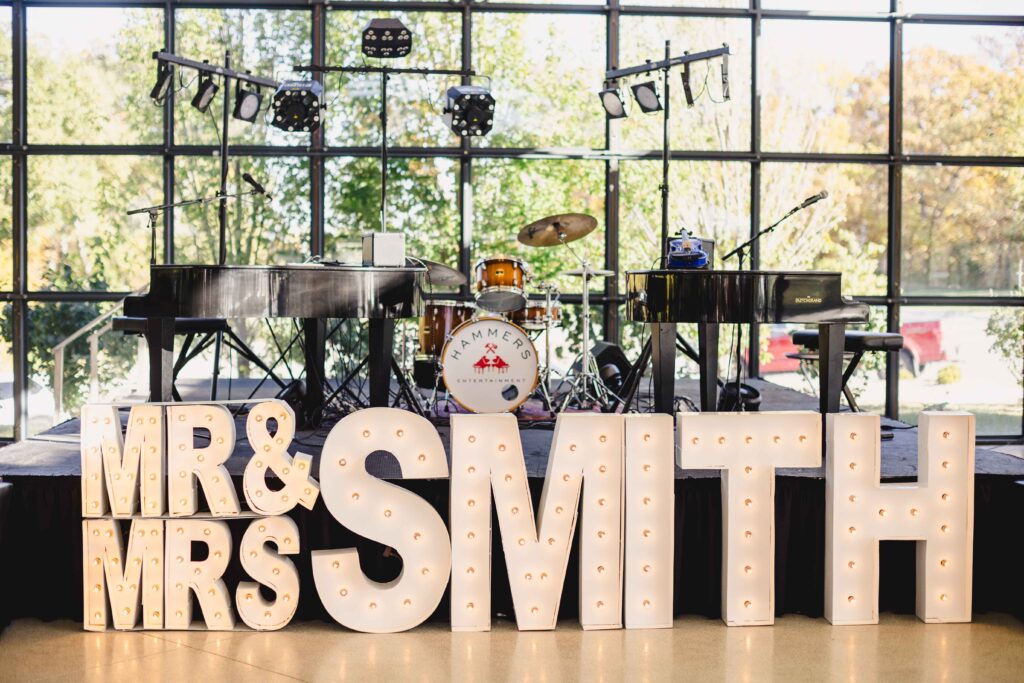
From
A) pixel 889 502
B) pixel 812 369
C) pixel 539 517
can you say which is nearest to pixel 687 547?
pixel 539 517

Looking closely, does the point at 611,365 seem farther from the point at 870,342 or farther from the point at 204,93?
the point at 204,93

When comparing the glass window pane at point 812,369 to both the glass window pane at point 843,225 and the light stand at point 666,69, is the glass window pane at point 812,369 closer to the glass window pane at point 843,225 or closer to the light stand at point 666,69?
the glass window pane at point 843,225

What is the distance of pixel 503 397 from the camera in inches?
223

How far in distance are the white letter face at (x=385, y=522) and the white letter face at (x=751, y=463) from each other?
0.87 meters

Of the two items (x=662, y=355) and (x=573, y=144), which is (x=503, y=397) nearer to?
(x=662, y=355)

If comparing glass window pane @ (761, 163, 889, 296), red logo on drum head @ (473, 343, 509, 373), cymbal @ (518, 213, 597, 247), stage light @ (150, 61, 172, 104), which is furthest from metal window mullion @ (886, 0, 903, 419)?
stage light @ (150, 61, 172, 104)

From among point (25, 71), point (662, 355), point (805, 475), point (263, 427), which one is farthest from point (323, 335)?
point (25, 71)

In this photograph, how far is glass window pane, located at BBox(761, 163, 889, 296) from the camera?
7809 millimetres

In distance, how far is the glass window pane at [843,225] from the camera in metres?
7.81

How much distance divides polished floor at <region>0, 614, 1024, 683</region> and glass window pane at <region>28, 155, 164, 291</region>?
14.5 ft

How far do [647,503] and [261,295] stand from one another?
6.29ft

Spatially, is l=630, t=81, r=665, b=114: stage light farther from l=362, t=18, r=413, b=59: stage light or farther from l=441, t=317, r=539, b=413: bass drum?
l=441, t=317, r=539, b=413: bass drum

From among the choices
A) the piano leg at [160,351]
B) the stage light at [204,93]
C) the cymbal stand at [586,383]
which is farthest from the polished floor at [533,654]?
the stage light at [204,93]

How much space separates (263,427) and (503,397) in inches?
92.5
